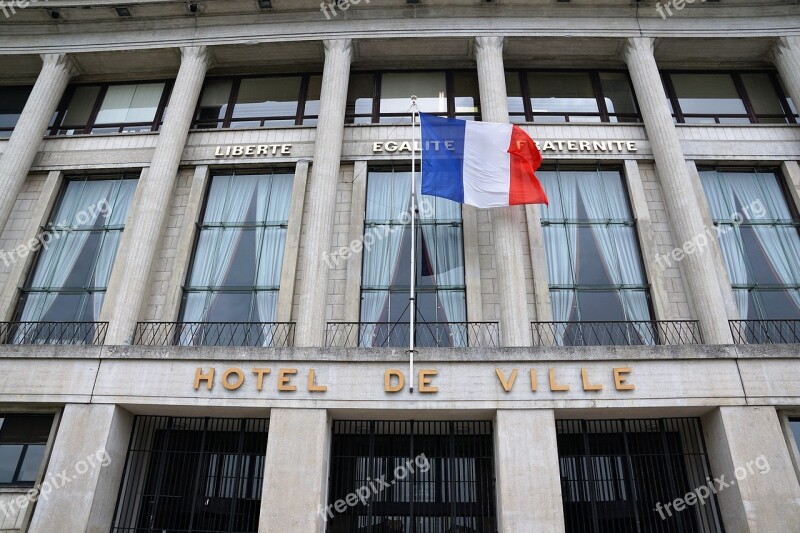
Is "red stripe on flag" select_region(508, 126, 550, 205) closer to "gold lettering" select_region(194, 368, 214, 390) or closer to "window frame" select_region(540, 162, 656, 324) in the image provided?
"window frame" select_region(540, 162, 656, 324)

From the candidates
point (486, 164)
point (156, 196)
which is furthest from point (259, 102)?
point (486, 164)

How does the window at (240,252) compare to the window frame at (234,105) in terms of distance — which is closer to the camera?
the window at (240,252)

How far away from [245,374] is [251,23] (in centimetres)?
1152

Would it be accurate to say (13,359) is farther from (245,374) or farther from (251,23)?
(251,23)

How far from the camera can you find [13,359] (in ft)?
42.9

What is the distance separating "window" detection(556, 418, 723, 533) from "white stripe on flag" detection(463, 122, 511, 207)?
582 centimetres

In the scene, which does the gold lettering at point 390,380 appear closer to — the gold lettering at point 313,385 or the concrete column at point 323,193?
the gold lettering at point 313,385

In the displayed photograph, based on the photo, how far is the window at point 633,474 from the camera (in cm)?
1240

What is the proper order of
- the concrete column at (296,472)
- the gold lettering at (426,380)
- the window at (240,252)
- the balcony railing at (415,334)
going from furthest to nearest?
the window at (240,252) < the balcony railing at (415,334) < the gold lettering at (426,380) < the concrete column at (296,472)

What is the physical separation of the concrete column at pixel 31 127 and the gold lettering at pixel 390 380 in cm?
1163

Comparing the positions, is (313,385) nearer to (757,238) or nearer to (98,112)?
(757,238)

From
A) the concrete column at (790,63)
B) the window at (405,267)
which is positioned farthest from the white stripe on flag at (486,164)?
the concrete column at (790,63)

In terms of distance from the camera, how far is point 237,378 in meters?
12.8

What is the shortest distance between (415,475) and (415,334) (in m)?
3.36
